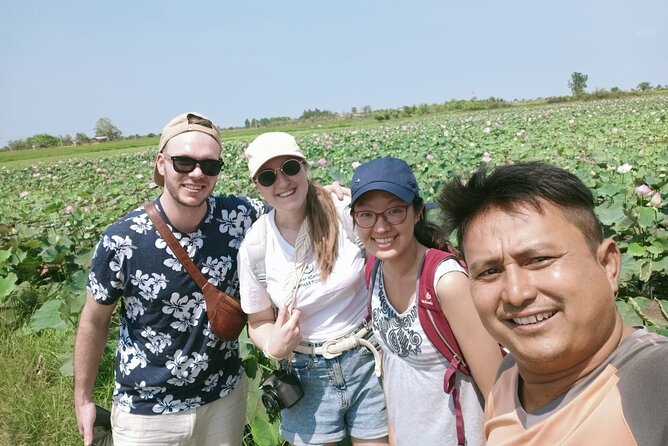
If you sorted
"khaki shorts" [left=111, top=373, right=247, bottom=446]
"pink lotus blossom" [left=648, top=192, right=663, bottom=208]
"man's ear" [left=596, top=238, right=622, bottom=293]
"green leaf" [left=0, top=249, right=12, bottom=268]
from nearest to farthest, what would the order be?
"man's ear" [left=596, top=238, right=622, bottom=293], "khaki shorts" [left=111, top=373, right=247, bottom=446], "pink lotus blossom" [left=648, top=192, right=663, bottom=208], "green leaf" [left=0, top=249, right=12, bottom=268]

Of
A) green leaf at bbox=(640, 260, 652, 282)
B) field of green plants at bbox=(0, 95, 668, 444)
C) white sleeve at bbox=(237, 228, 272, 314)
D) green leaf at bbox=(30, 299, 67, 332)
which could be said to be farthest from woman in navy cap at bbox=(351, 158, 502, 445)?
green leaf at bbox=(30, 299, 67, 332)

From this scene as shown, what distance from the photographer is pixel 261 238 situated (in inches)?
77.8

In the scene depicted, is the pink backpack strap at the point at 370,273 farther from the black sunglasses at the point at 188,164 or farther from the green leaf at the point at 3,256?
the green leaf at the point at 3,256

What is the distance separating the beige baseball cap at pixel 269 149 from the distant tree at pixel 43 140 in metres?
73.8

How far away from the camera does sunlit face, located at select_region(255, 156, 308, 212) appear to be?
1888mm

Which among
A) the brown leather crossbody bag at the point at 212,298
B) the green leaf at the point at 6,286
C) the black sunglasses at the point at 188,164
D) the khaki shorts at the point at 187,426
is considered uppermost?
the black sunglasses at the point at 188,164

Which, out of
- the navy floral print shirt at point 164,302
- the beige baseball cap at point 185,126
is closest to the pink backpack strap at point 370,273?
the navy floral print shirt at point 164,302

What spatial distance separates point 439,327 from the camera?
1.50 meters

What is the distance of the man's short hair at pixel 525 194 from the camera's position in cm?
103

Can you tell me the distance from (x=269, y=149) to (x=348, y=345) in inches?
31.9

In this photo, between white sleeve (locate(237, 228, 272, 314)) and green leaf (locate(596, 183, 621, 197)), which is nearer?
white sleeve (locate(237, 228, 272, 314))

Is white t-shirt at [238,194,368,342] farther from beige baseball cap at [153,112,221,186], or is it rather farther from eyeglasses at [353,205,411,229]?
beige baseball cap at [153,112,221,186]

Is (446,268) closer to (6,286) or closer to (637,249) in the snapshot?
(637,249)

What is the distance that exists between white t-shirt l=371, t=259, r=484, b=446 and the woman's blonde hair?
0.78 feet
